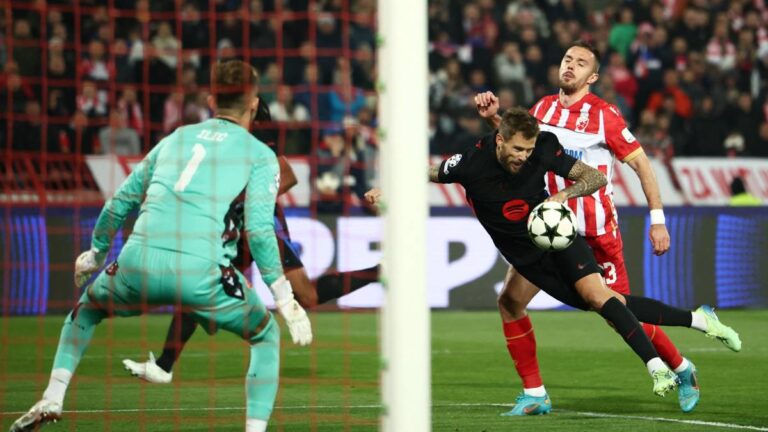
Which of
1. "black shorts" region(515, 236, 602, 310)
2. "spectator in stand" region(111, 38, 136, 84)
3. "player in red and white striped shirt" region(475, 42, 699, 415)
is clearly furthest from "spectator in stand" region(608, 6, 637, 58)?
"black shorts" region(515, 236, 602, 310)

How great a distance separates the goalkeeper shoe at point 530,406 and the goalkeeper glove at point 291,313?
2.28 metres

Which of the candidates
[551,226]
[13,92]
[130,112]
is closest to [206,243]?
[551,226]

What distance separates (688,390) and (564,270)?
1.04 m

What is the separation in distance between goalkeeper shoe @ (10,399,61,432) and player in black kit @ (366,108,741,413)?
7.41ft

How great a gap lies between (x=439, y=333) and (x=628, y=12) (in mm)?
9513

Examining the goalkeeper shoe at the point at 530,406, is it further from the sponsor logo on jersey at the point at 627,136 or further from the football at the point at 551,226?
the sponsor logo on jersey at the point at 627,136

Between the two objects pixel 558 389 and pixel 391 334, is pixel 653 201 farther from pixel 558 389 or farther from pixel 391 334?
pixel 391 334

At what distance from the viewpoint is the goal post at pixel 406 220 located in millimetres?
5340

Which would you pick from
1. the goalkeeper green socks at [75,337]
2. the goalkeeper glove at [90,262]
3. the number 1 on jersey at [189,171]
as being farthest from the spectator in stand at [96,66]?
the number 1 on jersey at [189,171]

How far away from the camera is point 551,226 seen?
7664 mm

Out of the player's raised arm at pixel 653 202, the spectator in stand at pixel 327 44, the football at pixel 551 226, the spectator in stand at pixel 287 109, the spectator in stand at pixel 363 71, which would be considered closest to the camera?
the football at pixel 551 226

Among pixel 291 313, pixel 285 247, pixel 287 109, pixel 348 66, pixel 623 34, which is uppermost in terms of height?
pixel 623 34

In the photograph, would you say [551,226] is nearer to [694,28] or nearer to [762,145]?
[762,145]

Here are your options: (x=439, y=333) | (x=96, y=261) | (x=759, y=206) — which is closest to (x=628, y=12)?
(x=759, y=206)
